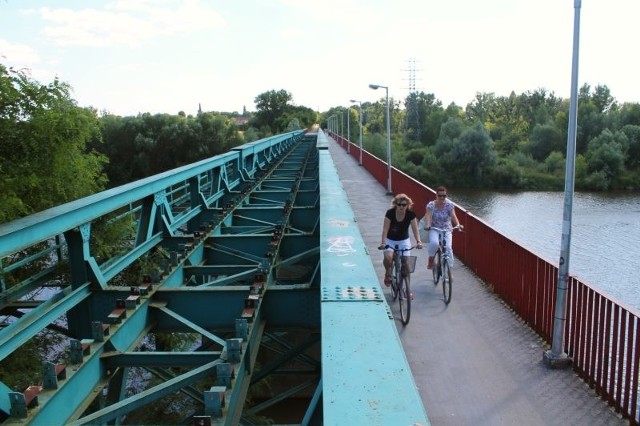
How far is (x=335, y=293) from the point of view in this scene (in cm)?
466

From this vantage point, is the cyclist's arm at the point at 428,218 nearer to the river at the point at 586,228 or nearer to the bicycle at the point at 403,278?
the bicycle at the point at 403,278

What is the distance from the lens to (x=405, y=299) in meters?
7.88

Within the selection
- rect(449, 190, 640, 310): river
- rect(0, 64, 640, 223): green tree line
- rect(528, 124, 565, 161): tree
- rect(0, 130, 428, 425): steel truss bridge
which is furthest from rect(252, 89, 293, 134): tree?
rect(0, 130, 428, 425): steel truss bridge

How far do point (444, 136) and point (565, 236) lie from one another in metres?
91.0

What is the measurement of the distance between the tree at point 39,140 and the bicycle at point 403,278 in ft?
33.0

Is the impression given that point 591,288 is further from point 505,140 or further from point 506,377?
point 505,140

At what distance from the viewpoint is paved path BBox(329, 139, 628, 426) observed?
5570 millimetres

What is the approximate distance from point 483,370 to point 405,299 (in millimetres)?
1672

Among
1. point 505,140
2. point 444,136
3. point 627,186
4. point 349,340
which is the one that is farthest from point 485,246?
point 505,140

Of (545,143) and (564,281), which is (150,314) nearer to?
(564,281)

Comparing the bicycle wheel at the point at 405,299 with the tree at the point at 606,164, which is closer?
the bicycle wheel at the point at 405,299

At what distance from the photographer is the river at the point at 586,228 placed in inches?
1219

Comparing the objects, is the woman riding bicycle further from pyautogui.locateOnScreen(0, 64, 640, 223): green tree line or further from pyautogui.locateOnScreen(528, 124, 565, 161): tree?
pyautogui.locateOnScreen(528, 124, 565, 161): tree

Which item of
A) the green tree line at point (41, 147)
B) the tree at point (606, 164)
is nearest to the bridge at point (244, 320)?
the green tree line at point (41, 147)
